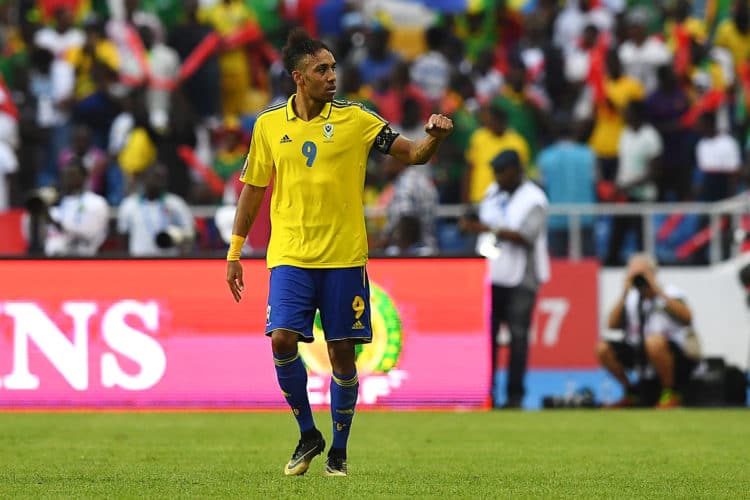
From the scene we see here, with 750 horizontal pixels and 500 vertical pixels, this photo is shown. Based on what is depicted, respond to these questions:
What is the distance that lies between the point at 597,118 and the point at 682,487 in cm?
1223

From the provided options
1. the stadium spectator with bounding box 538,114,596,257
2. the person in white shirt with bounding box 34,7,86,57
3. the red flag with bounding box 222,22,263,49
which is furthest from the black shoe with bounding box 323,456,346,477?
the person in white shirt with bounding box 34,7,86,57

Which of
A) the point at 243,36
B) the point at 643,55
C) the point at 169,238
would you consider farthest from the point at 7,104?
the point at 643,55

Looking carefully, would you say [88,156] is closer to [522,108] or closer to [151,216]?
[151,216]

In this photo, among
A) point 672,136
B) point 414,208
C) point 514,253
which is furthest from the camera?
point 672,136

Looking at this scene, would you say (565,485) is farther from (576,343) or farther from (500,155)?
(576,343)

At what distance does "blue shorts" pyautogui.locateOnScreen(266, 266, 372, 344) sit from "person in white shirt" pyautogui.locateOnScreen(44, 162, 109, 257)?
25.8 feet

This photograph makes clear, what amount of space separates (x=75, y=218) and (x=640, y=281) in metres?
5.50

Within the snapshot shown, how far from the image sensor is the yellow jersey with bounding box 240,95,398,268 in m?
8.98

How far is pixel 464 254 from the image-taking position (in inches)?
579

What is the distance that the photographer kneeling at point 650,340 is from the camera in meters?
15.7

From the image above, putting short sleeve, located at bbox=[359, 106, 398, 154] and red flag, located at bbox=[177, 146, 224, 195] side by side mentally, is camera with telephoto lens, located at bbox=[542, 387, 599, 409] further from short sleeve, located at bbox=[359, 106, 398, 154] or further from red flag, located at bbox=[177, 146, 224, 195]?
short sleeve, located at bbox=[359, 106, 398, 154]

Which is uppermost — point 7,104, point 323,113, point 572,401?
point 7,104

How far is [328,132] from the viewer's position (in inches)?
355

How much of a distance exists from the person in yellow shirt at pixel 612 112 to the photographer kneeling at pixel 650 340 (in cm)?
439
